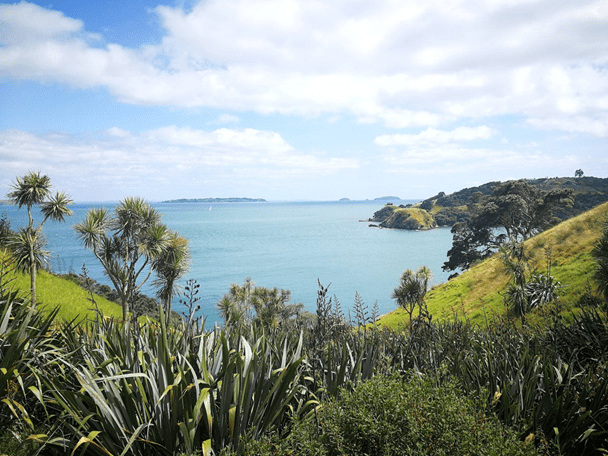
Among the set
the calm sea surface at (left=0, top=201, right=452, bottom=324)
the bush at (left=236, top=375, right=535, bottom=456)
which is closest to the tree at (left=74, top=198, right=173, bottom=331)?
the bush at (left=236, top=375, right=535, bottom=456)

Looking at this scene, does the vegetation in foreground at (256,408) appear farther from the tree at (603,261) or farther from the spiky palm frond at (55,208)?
the spiky palm frond at (55,208)

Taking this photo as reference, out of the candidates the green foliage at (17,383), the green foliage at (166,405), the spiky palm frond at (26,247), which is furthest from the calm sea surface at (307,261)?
the green foliage at (166,405)

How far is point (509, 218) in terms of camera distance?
167ft

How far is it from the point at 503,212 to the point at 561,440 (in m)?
53.3

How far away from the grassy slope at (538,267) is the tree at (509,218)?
13.4 m

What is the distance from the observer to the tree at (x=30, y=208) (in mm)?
21694

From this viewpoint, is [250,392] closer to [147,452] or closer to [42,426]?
[147,452]

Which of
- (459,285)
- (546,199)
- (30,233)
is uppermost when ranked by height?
(546,199)

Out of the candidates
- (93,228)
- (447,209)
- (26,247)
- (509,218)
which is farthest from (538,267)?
(447,209)

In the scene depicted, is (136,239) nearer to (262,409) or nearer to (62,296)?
(62,296)

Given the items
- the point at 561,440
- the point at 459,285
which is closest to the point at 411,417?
the point at 561,440

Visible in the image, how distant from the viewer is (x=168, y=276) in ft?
83.4

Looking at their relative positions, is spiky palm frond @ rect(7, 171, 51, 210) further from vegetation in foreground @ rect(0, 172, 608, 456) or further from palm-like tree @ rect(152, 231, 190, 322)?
vegetation in foreground @ rect(0, 172, 608, 456)

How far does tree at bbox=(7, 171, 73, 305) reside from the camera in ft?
71.2
